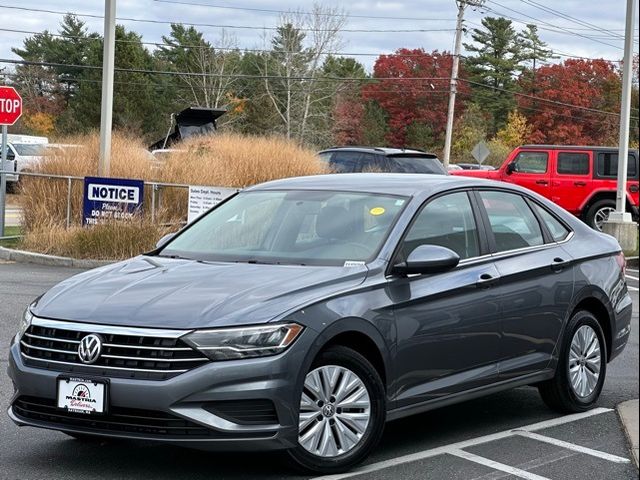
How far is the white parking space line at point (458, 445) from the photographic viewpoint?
223 inches

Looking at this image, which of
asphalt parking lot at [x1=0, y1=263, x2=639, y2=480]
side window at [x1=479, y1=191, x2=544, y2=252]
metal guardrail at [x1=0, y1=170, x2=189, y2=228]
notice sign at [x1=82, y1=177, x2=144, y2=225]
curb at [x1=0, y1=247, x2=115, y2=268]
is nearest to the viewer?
asphalt parking lot at [x1=0, y1=263, x2=639, y2=480]

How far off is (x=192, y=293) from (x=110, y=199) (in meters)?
12.4

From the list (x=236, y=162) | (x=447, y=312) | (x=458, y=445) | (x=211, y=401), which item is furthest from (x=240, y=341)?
(x=236, y=162)

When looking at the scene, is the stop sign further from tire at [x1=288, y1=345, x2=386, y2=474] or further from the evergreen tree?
the evergreen tree

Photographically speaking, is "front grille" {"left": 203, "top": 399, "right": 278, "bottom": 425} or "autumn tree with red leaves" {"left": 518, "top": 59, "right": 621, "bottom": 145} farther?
"autumn tree with red leaves" {"left": 518, "top": 59, "right": 621, "bottom": 145}

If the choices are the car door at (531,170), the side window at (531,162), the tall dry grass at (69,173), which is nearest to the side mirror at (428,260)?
the tall dry grass at (69,173)

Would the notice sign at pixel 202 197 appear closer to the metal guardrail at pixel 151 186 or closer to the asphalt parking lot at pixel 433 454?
the metal guardrail at pixel 151 186

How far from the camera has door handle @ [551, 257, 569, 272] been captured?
Result: 6.92 meters

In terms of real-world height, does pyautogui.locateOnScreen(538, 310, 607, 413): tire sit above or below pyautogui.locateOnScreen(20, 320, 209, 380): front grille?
below

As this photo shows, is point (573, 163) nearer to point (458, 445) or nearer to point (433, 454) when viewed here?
A: point (458, 445)

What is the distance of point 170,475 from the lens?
557 centimetres

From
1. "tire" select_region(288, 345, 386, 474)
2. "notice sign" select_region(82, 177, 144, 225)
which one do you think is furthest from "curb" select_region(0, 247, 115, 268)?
"tire" select_region(288, 345, 386, 474)

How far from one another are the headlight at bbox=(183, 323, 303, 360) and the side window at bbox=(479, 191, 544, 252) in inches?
78.4

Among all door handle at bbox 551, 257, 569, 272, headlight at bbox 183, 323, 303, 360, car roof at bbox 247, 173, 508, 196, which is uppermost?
car roof at bbox 247, 173, 508, 196
